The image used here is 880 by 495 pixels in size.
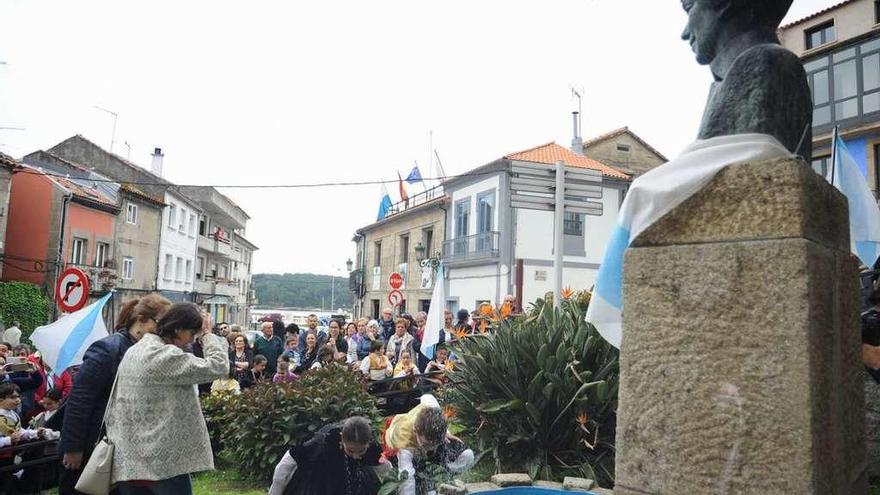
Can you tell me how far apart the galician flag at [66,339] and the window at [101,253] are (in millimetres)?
21724

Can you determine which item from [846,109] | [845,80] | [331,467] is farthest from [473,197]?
[331,467]

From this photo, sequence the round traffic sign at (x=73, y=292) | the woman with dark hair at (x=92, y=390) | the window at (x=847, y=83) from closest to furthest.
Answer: the woman with dark hair at (x=92, y=390), the round traffic sign at (x=73, y=292), the window at (x=847, y=83)

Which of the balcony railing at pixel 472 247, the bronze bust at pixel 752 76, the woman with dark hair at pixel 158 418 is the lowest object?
the woman with dark hair at pixel 158 418

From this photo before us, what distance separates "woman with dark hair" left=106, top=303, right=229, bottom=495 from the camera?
331 cm

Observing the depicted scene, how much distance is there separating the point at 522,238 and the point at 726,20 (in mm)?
21109

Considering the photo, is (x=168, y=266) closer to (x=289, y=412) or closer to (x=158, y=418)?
(x=289, y=412)

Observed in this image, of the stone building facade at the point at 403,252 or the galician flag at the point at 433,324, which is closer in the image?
the galician flag at the point at 433,324

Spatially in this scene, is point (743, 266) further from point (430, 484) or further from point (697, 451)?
point (430, 484)

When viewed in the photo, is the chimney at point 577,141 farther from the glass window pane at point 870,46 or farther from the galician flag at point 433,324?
the galician flag at point 433,324

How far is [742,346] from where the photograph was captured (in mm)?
2045

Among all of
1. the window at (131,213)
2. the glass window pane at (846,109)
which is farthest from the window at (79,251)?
the glass window pane at (846,109)

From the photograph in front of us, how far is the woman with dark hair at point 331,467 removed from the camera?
13.6ft

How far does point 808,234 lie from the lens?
2.03m

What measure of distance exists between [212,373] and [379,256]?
32.7 meters
